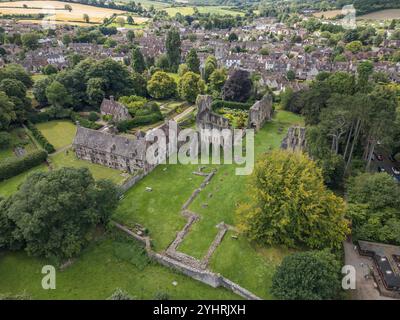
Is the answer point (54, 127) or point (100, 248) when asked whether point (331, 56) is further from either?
→ point (100, 248)

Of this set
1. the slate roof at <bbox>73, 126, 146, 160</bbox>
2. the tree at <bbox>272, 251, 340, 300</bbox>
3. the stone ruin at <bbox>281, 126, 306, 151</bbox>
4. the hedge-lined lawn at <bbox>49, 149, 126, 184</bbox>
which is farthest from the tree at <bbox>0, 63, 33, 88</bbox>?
the tree at <bbox>272, 251, 340, 300</bbox>

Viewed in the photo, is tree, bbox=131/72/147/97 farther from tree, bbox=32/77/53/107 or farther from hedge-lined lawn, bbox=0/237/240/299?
hedge-lined lawn, bbox=0/237/240/299

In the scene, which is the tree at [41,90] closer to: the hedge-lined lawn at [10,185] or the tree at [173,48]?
the hedge-lined lawn at [10,185]

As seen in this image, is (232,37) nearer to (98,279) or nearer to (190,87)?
(190,87)

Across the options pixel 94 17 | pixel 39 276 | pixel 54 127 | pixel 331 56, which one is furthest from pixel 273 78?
pixel 94 17

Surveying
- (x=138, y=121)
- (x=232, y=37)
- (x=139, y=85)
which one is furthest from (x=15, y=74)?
(x=232, y=37)
